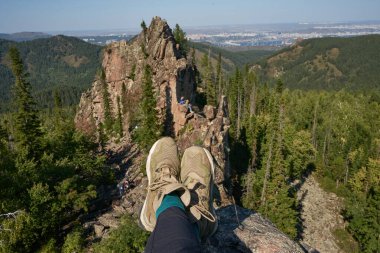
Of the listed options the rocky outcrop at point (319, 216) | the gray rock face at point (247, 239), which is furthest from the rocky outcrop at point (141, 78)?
the gray rock face at point (247, 239)

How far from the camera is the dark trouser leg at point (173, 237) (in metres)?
3.22

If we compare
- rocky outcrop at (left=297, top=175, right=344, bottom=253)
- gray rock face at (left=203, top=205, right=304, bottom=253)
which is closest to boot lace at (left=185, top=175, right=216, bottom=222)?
gray rock face at (left=203, top=205, right=304, bottom=253)

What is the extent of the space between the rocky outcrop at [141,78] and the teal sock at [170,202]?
32798 millimetres

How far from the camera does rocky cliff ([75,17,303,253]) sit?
6.57 m

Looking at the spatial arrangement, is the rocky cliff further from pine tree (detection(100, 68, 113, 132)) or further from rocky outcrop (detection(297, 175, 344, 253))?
rocky outcrop (detection(297, 175, 344, 253))

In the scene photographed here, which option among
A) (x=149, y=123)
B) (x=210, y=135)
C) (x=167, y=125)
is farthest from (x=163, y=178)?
(x=167, y=125)

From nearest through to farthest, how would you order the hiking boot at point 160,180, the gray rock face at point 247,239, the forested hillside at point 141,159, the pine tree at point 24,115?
the hiking boot at point 160,180, the gray rock face at point 247,239, the forested hillside at point 141,159, the pine tree at point 24,115

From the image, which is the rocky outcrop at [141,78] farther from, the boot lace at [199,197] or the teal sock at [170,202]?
the teal sock at [170,202]

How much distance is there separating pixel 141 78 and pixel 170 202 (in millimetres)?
47830

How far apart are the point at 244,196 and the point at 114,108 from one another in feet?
107

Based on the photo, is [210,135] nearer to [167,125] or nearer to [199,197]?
[167,125]

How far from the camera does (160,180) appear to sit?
5.41m

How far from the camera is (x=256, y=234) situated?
21.4 ft

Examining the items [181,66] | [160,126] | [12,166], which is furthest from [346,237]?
[12,166]
